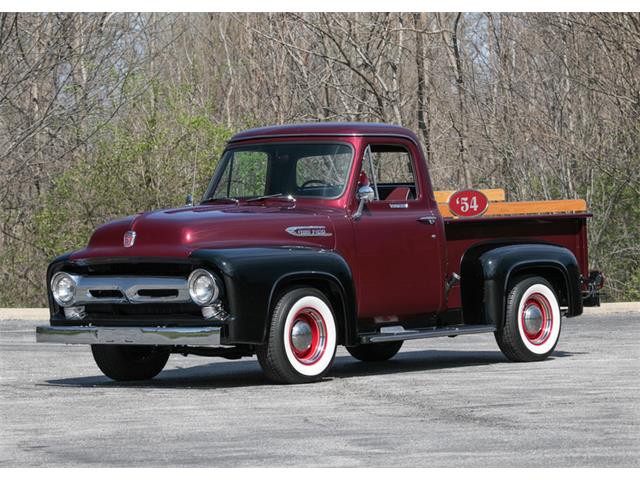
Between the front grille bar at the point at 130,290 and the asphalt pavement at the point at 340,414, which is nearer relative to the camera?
the asphalt pavement at the point at 340,414

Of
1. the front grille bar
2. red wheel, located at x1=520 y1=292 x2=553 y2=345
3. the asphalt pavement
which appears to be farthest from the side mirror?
red wheel, located at x1=520 y1=292 x2=553 y2=345

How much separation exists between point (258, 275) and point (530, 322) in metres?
3.70

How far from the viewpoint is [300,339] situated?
12.6 m

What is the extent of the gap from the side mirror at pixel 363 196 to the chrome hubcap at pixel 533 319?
230cm

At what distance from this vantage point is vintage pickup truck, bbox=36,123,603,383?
481 inches

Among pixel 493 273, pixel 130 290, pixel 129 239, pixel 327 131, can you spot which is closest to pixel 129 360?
pixel 130 290

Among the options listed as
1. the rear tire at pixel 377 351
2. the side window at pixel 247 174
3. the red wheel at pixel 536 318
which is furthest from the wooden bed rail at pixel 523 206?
the side window at pixel 247 174

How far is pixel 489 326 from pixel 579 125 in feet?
60.6

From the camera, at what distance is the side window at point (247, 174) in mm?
13914

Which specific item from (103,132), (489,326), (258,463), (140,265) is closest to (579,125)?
(103,132)

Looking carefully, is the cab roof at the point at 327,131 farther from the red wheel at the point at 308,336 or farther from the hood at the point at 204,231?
the red wheel at the point at 308,336

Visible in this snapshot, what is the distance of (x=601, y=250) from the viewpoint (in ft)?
96.0
